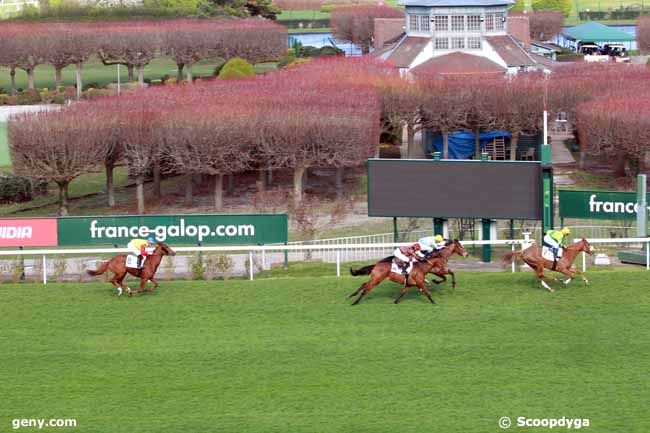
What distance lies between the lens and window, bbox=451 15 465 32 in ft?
228

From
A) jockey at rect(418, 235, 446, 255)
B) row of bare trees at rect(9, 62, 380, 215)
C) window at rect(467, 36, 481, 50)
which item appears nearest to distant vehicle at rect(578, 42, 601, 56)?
window at rect(467, 36, 481, 50)

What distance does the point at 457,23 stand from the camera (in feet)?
228

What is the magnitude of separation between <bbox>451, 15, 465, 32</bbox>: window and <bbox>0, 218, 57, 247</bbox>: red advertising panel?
3996 cm

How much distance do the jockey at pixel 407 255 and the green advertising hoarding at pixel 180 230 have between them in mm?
5302

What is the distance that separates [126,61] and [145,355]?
6165 cm

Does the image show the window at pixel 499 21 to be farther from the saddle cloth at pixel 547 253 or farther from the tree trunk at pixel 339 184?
the saddle cloth at pixel 547 253

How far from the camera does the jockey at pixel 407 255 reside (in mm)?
27719

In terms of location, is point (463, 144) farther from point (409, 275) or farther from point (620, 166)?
point (409, 275)

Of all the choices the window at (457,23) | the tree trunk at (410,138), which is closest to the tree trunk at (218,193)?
the tree trunk at (410,138)

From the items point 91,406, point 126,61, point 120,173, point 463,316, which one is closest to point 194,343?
point 91,406

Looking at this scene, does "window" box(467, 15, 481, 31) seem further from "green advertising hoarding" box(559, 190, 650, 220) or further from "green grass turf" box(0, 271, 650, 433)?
"green grass turf" box(0, 271, 650, 433)

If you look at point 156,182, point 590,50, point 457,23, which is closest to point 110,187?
point 156,182

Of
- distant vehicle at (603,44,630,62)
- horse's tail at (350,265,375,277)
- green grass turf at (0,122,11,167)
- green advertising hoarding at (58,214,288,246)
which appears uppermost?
distant vehicle at (603,44,630,62)

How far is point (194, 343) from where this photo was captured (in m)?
26.3
